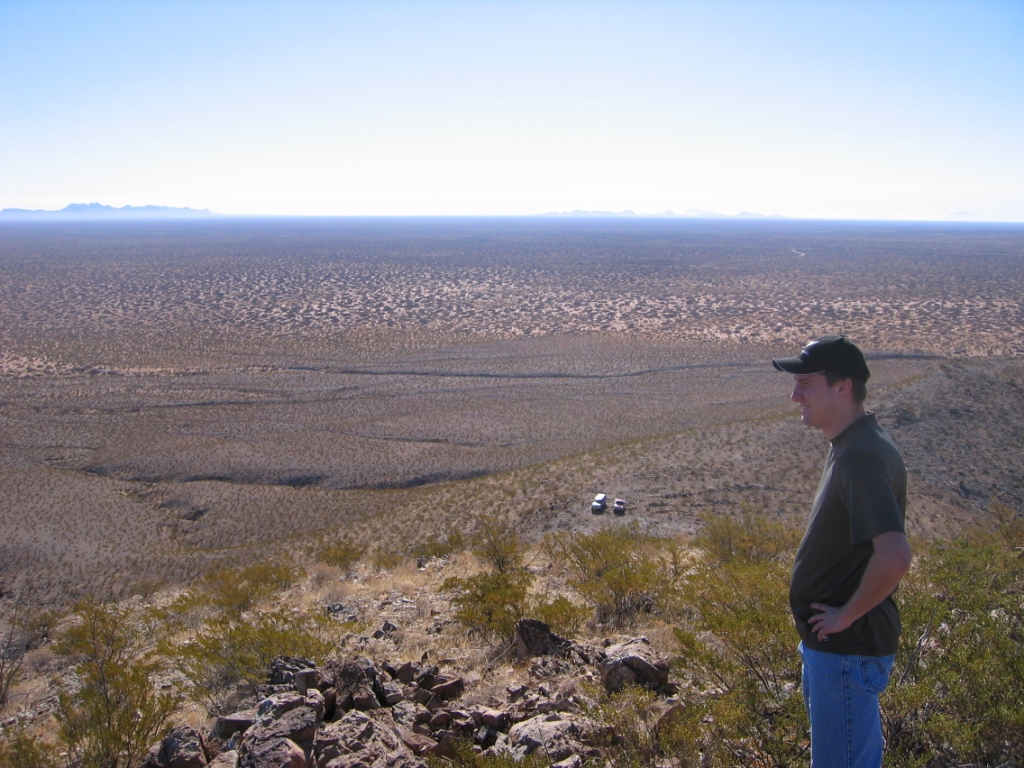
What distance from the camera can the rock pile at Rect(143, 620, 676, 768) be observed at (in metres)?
4.75

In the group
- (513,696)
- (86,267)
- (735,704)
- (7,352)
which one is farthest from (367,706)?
(86,267)

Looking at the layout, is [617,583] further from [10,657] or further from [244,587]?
[10,657]

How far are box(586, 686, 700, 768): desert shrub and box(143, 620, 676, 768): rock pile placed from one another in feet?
0.34

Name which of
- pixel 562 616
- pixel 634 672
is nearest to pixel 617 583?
pixel 562 616

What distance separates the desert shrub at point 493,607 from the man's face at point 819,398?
18.0 feet

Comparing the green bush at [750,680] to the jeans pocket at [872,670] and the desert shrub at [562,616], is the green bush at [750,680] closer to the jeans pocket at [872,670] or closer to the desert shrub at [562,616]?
the jeans pocket at [872,670]

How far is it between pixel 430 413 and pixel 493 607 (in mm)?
18977

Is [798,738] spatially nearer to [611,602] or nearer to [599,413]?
[611,602]

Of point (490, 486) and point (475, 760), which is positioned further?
point (490, 486)

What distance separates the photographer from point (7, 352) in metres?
36.2

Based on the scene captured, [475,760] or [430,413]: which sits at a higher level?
[475,760]

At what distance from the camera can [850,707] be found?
3.09 m

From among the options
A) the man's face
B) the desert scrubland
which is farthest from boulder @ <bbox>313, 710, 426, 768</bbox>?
the desert scrubland

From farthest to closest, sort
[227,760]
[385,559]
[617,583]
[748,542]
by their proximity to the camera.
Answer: [385,559]
[748,542]
[617,583]
[227,760]
